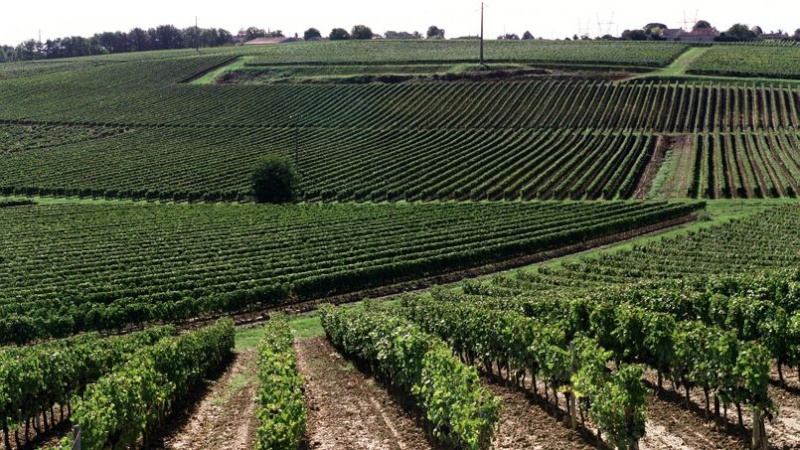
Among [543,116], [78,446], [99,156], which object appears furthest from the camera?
[543,116]

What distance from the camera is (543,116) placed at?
430ft

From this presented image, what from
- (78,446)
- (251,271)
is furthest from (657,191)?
(78,446)

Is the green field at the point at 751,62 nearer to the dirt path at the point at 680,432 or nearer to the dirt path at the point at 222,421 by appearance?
the dirt path at the point at 222,421

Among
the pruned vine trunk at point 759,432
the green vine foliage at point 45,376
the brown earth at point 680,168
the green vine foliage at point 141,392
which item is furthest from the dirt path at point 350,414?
the brown earth at point 680,168

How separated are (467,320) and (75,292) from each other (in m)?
29.8

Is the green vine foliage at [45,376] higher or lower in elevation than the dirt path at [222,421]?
higher

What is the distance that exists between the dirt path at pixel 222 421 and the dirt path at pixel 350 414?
2.07 meters

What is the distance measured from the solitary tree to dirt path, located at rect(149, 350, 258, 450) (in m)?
57.4

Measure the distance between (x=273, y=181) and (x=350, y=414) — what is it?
217 feet

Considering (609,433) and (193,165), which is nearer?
(609,433)

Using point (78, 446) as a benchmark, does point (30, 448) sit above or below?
below

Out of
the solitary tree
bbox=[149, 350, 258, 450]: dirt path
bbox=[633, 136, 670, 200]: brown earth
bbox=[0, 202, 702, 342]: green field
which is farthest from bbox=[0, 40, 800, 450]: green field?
the solitary tree

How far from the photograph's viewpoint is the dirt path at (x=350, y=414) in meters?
24.5

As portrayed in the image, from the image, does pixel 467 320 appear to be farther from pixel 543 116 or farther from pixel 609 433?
pixel 543 116
